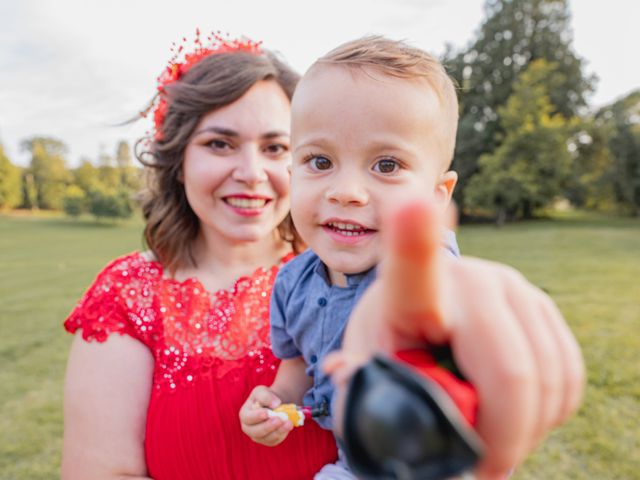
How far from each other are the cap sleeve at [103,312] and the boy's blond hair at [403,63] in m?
1.38

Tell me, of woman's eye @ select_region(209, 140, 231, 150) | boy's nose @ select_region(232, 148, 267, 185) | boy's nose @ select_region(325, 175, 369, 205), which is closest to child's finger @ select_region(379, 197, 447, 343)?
boy's nose @ select_region(325, 175, 369, 205)

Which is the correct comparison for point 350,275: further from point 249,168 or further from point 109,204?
point 109,204

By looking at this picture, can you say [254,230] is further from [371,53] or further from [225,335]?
[371,53]

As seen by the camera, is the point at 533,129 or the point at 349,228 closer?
the point at 349,228

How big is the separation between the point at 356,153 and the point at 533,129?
32.2 meters

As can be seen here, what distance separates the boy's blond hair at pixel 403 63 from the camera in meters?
1.13

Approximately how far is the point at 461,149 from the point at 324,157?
33.7 meters

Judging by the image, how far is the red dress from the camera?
1.83m

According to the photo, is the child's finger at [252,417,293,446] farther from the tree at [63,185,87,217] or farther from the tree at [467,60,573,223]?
the tree at [63,185,87,217]

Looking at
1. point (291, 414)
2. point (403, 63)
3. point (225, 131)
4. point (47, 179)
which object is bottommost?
point (47, 179)

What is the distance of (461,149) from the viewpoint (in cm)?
3300

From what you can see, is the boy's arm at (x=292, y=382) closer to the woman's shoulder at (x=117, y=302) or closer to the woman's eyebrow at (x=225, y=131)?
the woman's shoulder at (x=117, y=302)

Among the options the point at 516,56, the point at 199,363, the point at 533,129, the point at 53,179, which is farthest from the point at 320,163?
the point at 53,179

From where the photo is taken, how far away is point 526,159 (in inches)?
1206
